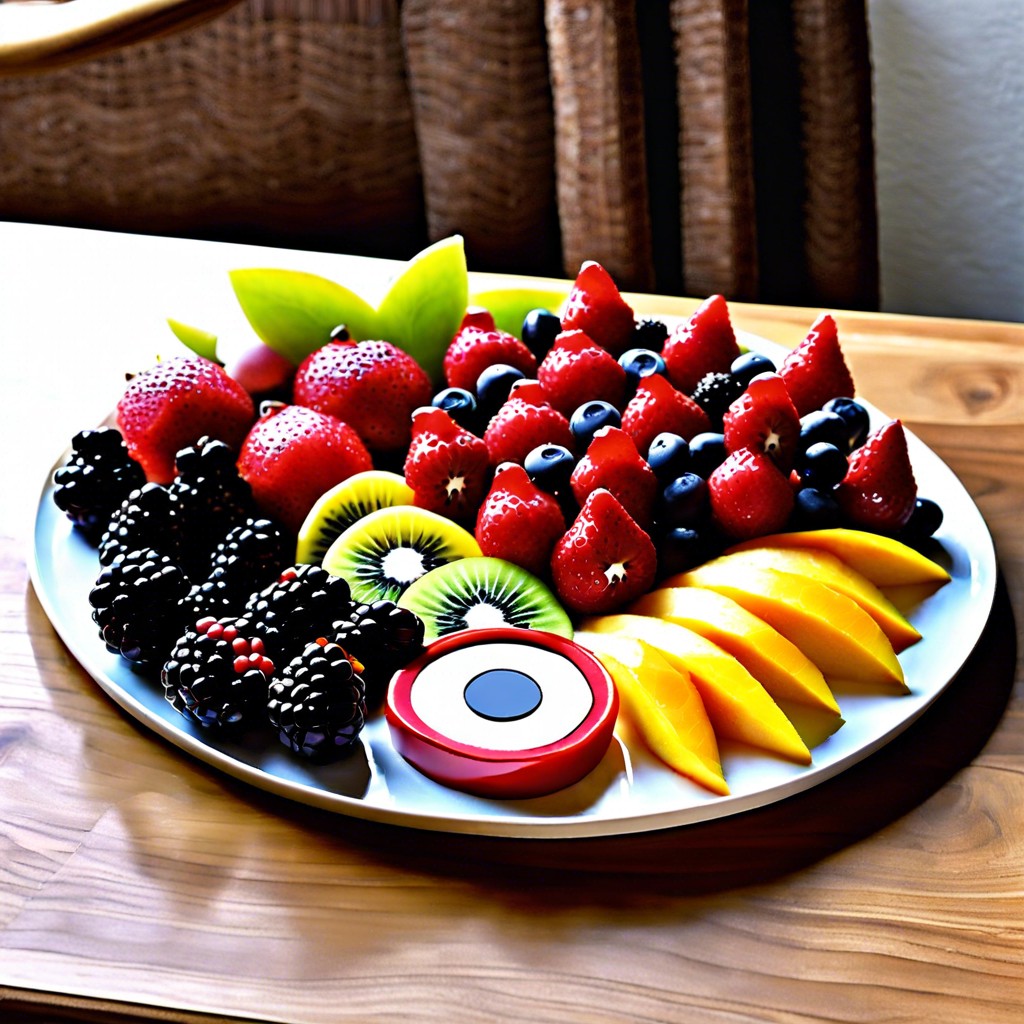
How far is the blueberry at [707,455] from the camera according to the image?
1.04 m

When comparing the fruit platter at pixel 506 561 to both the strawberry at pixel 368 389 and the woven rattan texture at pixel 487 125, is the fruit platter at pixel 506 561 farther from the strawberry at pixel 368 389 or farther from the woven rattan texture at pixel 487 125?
the woven rattan texture at pixel 487 125

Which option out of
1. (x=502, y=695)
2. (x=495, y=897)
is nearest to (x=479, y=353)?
(x=502, y=695)

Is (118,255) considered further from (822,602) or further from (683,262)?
(822,602)

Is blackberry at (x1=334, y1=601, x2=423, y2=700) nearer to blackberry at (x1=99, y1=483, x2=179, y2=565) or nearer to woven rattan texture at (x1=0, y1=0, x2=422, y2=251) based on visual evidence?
blackberry at (x1=99, y1=483, x2=179, y2=565)

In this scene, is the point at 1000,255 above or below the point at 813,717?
below

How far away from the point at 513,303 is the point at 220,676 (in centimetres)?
66

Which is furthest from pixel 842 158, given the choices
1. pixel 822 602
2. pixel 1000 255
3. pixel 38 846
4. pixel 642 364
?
pixel 38 846

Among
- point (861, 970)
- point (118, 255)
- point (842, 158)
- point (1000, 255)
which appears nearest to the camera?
point (861, 970)

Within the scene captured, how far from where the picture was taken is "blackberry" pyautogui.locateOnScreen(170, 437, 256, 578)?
996 millimetres

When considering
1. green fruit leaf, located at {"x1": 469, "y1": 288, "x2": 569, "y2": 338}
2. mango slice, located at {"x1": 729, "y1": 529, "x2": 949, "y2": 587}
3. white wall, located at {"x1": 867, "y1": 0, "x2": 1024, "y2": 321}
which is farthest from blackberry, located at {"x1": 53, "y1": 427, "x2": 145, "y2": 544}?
white wall, located at {"x1": 867, "y1": 0, "x2": 1024, "y2": 321}

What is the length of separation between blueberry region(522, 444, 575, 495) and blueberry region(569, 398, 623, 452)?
0.18 ft

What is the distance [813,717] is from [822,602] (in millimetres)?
91

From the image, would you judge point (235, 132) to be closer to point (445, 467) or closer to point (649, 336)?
point (649, 336)

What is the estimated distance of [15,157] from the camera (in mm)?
2250
